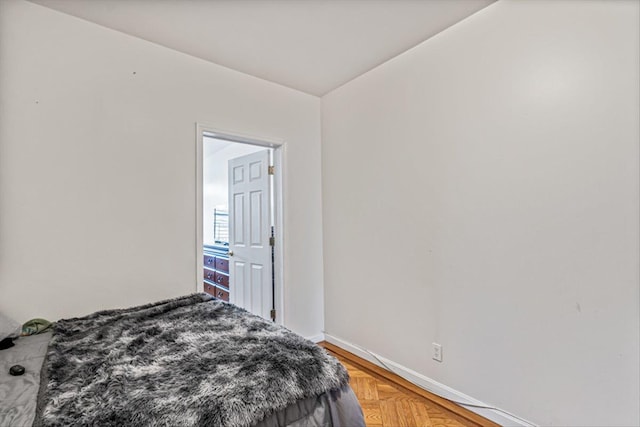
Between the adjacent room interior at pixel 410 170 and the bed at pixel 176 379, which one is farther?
Answer: the adjacent room interior at pixel 410 170

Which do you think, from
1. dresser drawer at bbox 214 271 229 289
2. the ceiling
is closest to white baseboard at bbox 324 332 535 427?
dresser drawer at bbox 214 271 229 289

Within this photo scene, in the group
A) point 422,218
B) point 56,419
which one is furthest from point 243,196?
point 56,419

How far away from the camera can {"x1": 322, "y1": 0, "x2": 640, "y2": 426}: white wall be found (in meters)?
1.48

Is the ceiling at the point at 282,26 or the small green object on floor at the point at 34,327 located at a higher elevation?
the ceiling at the point at 282,26

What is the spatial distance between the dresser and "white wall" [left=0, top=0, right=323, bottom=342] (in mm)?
1645

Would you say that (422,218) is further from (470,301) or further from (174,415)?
(174,415)

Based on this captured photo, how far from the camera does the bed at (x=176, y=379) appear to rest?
94cm

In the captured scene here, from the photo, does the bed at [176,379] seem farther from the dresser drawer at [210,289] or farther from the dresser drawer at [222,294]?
the dresser drawer at [210,289]

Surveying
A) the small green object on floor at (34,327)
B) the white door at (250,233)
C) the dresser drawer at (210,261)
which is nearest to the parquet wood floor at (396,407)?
the white door at (250,233)

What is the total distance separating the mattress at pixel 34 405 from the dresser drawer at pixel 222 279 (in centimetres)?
261

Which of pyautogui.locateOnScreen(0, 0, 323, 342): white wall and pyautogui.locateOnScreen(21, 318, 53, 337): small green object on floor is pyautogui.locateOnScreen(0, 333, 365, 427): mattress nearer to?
pyautogui.locateOnScreen(21, 318, 53, 337): small green object on floor

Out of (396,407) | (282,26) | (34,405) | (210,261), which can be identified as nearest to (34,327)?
(34,405)

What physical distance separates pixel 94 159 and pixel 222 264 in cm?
228

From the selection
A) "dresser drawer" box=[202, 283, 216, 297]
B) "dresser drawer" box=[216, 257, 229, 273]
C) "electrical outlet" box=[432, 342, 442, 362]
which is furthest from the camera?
"dresser drawer" box=[202, 283, 216, 297]
